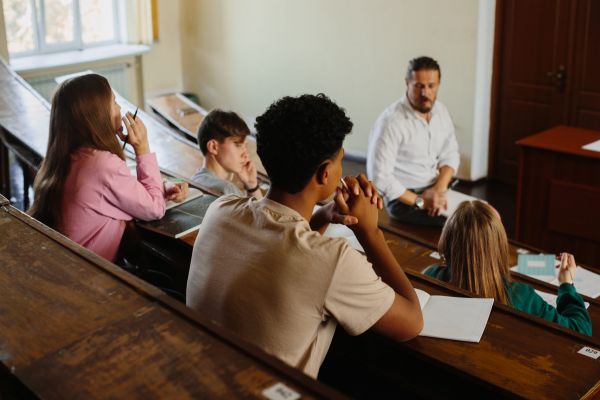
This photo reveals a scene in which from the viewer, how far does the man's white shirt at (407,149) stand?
4598mm

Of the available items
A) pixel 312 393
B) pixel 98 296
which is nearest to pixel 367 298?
pixel 312 393

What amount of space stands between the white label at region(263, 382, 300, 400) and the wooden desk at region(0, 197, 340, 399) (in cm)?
1

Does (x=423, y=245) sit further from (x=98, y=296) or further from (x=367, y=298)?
(x=98, y=296)

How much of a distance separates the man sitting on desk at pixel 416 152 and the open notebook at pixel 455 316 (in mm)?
2401

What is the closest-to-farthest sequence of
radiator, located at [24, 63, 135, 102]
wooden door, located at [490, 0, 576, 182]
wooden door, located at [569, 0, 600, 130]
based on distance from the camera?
1. wooden door, located at [569, 0, 600, 130]
2. wooden door, located at [490, 0, 576, 182]
3. radiator, located at [24, 63, 135, 102]

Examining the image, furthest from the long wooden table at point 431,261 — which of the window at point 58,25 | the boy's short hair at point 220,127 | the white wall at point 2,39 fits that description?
the window at point 58,25

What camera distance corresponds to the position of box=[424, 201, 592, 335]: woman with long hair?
2367 millimetres

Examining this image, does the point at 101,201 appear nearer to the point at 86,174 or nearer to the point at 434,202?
the point at 86,174

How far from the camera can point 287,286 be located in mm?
1676

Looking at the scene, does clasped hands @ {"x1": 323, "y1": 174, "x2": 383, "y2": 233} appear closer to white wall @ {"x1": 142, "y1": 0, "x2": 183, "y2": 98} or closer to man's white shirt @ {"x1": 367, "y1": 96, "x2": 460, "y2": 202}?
man's white shirt @ {"x1": 367, "y1": 96, "x2": 460, "y2": 202}

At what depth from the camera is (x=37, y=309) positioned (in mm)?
1653

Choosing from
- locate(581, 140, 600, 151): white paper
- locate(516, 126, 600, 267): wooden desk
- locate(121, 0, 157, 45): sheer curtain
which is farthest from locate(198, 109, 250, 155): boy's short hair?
locate(121, 0, 157, 45): sheer curtain

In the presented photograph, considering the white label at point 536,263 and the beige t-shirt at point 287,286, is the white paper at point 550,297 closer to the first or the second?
the white label at point 536,263

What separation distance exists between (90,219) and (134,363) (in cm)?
139
